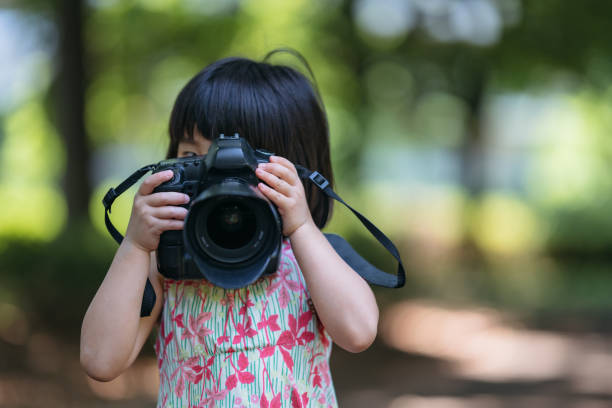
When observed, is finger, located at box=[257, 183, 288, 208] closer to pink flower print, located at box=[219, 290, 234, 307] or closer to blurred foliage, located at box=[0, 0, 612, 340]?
pink flower print, located at box=[219, 290, 234, 307]

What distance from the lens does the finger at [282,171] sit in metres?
1.14

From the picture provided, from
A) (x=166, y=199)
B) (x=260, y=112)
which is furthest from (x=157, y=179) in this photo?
(x=260, y=112)

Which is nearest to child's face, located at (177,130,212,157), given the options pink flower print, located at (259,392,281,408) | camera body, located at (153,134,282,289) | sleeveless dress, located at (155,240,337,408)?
camera body, located at (153,134,282,289)

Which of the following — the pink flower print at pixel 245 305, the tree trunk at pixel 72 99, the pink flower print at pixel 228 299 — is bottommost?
the pink flower print at pixel 245 305

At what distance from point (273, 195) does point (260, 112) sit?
8.8 inches

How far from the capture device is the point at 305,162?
4.50ft

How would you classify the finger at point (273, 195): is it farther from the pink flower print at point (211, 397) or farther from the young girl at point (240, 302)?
the pink flower print at point (211, 397)

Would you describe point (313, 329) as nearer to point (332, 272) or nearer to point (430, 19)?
point (332, 272)

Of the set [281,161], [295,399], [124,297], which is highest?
[281,161]

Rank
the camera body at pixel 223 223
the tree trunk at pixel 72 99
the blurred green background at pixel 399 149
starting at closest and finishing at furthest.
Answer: the camera body at pixel 223 223, the blurred green background at pixel 399 149, the tree trunk at pixel 72 99

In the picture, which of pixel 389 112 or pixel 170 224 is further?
pixel 389 112

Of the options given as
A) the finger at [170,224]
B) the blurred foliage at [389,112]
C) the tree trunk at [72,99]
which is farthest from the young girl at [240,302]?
the tree trunk at [72,99]

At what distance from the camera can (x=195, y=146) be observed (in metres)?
1.29

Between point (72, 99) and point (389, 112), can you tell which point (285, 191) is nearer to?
point (72, 99)
